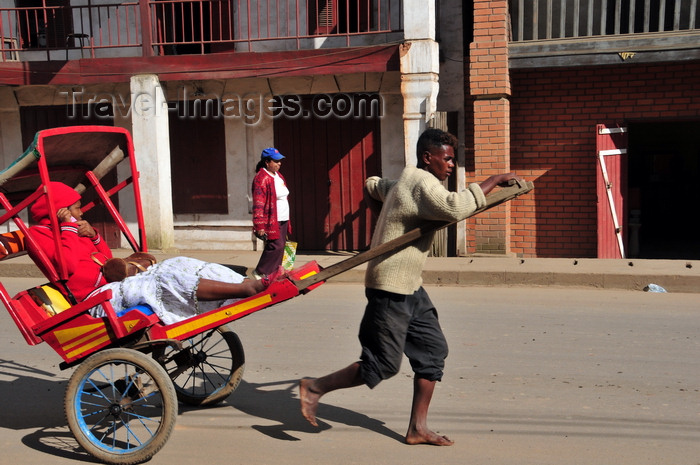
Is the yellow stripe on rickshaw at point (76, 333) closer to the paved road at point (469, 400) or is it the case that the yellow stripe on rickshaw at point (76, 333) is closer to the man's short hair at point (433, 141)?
the paved road at point (469, 400)

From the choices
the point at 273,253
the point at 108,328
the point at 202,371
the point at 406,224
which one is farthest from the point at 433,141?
the point at 273,253

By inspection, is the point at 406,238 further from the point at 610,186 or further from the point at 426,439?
the point at 610,186

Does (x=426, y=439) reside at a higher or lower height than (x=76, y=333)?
lower

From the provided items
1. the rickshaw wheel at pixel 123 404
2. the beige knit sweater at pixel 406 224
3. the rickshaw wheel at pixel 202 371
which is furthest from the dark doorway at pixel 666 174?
the rickshaw wheel at pixel 123 404

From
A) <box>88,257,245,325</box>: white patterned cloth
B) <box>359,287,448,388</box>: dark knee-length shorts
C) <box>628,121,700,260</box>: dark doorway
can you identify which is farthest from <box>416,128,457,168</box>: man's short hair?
<box>628,121,700,260</box>: dark doorway

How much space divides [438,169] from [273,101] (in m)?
9.90

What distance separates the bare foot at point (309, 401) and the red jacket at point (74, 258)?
4.56 ft

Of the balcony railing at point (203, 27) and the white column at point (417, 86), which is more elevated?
the balcony railing at point (203, 27)

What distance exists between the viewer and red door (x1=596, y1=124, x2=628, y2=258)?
12148 mm

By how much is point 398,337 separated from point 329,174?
9.63 meters

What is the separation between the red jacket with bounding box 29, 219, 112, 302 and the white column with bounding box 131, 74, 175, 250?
861 cm

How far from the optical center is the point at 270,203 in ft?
32.7

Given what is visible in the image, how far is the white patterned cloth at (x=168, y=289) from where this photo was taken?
4.55m

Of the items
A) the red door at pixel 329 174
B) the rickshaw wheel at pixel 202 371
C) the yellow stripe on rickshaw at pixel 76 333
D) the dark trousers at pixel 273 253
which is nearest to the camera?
the yellow stripe on rickshaw at pixel 76 333
